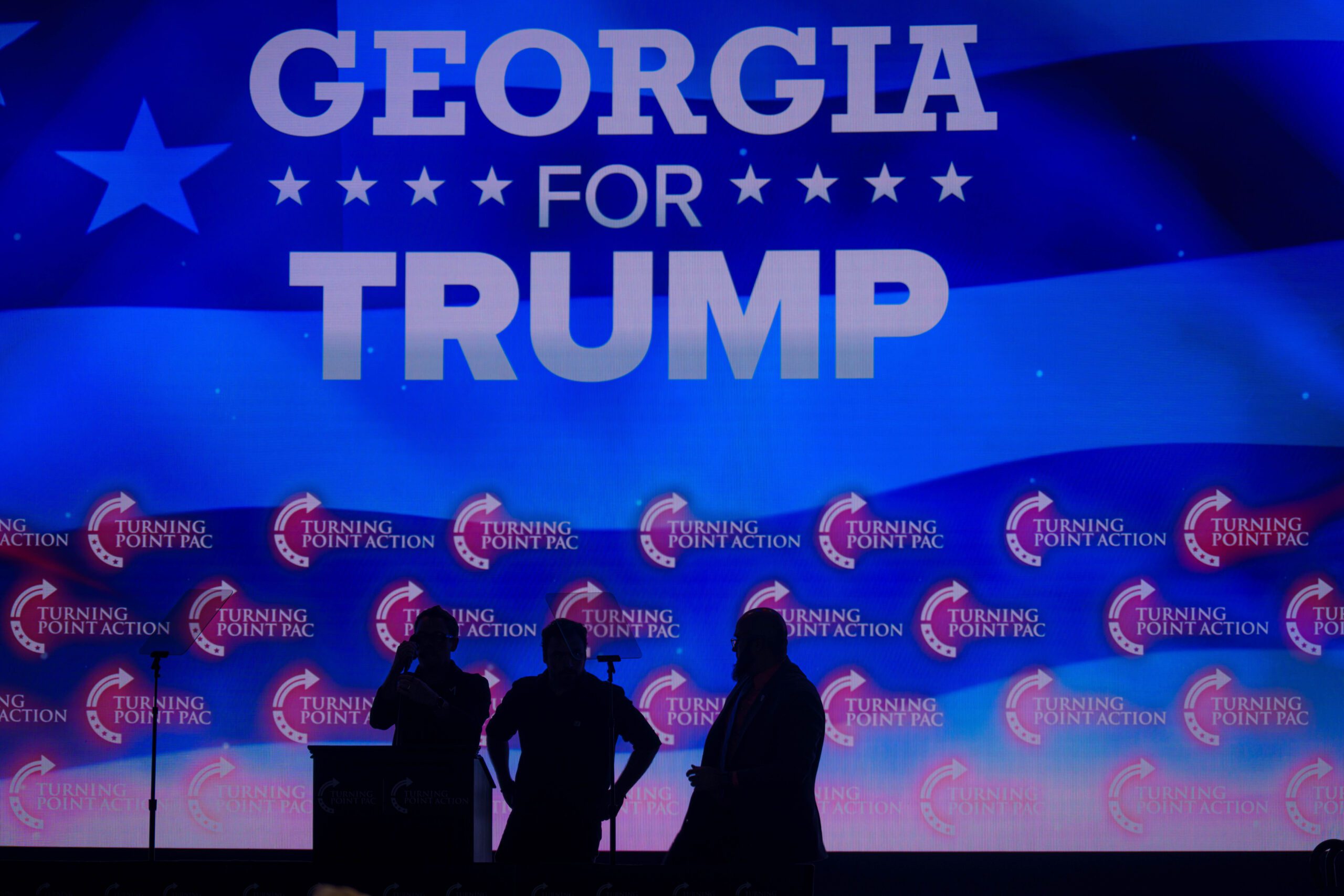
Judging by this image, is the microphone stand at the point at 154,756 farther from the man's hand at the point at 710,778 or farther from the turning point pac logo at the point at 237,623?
the man's hand at the point at 710,778

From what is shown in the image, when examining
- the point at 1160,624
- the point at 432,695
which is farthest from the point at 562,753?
the point at 1160,624

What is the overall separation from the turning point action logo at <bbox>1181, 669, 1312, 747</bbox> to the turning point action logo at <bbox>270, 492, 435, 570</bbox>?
3.54 m

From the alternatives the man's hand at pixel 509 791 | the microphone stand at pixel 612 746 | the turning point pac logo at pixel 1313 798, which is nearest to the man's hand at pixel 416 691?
the man's hand at pixel 509 791

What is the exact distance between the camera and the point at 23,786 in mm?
6535

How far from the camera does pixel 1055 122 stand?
6.60 m

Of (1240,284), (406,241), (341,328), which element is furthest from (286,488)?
(1240,284)

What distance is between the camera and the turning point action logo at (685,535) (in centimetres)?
652

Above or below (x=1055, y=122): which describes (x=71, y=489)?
below

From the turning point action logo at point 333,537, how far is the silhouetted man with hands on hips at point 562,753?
171 centimetres

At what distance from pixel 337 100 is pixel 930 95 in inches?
111

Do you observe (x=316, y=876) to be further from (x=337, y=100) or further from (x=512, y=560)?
(x=337, y=100)

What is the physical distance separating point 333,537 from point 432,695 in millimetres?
1768

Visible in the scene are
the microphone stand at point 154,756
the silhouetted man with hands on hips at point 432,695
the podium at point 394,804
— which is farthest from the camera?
the microphone stand at point 154,756

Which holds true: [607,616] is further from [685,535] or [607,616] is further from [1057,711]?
[1057,711]
